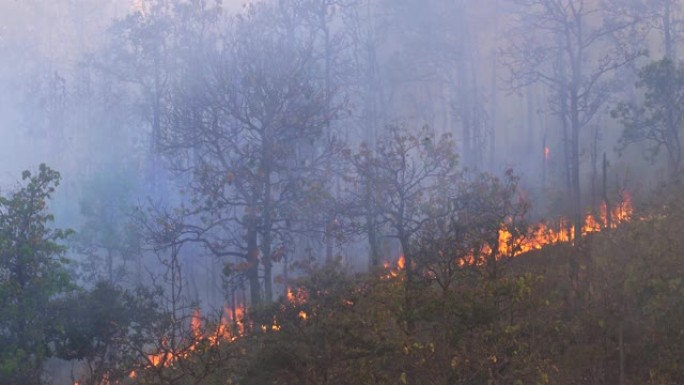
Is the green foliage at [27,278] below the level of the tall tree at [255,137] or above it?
below

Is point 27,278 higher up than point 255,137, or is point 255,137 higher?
point 255,137

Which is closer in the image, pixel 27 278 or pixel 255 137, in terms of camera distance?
pixel 27 278

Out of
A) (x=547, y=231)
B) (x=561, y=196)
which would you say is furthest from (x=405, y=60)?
(x=547, y=231)

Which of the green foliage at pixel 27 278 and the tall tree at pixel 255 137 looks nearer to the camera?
the green foliage at pixel 27 278

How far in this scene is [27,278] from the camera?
1587cm

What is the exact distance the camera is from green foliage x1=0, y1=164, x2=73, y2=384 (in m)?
15.1

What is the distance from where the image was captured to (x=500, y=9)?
37.5 meters

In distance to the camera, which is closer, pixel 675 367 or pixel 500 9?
pixel 675 367

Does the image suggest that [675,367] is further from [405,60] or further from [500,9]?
[500,9]

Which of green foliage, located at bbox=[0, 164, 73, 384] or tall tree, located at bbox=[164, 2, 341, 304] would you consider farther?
tall tree, located at bbox=[164, 2, 341, 304]

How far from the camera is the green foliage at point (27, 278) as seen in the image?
15133mm

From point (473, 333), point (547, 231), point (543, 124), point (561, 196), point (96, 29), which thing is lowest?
point (473, 333)

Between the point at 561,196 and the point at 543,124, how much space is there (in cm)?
2052

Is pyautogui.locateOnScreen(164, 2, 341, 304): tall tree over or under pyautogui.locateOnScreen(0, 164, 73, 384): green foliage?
over
